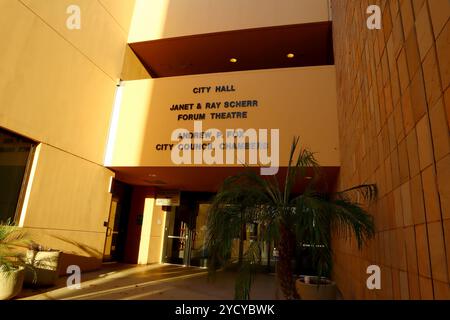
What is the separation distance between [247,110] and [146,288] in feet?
13.8

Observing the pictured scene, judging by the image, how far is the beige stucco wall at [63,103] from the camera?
5254 mm

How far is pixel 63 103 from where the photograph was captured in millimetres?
6242

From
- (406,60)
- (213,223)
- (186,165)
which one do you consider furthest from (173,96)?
(406,60)

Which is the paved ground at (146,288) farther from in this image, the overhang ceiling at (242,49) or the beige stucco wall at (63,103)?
the overhang ceiling at (242,49)

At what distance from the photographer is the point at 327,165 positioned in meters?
6.05

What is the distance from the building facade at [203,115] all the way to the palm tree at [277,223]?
48 centimetres

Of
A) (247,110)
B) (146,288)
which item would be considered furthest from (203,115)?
(146,288)

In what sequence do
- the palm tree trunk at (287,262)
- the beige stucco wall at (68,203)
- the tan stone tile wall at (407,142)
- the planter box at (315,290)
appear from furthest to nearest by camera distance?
the beige stucco wall at (68,203) → the planter box at (315,290) → the palm tree trunk at (287,262) → the tan stone tile wall at (407,142)

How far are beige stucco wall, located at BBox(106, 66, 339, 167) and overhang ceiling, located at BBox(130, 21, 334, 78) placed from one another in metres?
1.34

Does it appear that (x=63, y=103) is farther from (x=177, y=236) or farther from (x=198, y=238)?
(x=198, y=238)

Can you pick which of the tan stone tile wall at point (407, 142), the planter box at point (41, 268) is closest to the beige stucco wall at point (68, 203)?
the planter box at point (41, 268)

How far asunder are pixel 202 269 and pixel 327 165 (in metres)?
5.19

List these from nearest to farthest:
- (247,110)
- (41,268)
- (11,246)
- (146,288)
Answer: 1. (11,246)
2. (41,268)
3. (146,288)
4. (247,110)
